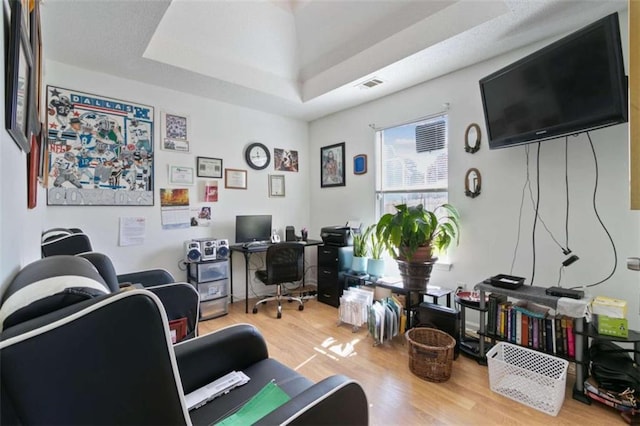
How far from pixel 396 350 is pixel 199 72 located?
3.22 meters

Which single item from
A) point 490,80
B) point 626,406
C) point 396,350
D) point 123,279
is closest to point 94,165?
point 123,279

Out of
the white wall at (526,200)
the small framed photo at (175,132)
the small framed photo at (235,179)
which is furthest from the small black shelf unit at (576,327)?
the small framed photo at (175,132)

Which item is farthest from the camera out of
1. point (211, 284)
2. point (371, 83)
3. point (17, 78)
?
point (211, 284)

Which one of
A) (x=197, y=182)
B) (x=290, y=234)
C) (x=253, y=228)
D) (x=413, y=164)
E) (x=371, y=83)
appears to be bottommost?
(x=290, y=234)

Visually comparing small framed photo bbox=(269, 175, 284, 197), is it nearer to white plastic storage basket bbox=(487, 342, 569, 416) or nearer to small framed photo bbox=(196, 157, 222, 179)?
small framed photo bbox=(196, 157, 222, 179)

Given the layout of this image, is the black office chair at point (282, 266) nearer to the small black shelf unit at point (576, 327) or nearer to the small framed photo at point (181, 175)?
the small framed photo at point (181, 175)

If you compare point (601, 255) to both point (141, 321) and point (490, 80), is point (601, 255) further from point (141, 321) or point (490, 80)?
point (141, 321)

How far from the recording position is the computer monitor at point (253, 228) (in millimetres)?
3635

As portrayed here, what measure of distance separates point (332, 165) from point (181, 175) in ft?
6.51

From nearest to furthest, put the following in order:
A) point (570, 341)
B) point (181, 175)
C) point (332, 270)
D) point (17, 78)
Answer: point (17, 78) < point (570, 341) < point (181, 175) < point (332, 270)

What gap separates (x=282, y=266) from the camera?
11.1 feet

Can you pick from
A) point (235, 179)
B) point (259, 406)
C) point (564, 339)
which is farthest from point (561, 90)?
point (235, 179)

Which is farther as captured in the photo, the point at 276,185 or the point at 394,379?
the point at 276,185

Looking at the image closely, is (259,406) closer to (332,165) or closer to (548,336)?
(548,336)
